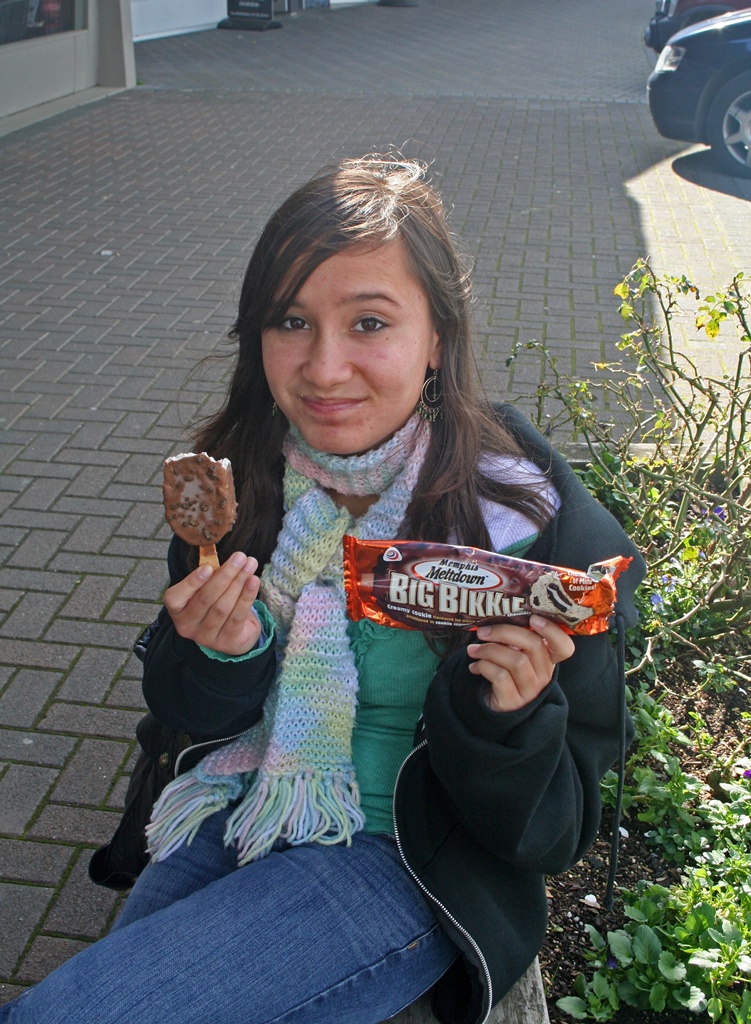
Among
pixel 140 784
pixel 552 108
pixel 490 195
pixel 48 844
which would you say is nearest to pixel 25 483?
pixel 48 844

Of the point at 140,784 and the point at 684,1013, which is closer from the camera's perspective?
the point at 684,1013

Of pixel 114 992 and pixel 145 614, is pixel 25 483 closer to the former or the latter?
pixel 145 614

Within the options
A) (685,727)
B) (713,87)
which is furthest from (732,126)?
(685,727)

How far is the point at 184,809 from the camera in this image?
2.14m

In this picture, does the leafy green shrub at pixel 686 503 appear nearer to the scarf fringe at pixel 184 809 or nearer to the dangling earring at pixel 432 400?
the dangling earring at pixel 432 400

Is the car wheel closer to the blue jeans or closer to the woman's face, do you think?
the woman's face

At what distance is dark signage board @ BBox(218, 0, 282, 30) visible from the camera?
56.9ft

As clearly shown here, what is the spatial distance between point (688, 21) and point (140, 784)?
1162 cm

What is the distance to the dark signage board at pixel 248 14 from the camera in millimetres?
17328

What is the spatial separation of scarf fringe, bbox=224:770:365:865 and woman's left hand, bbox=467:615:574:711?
0.47 meters

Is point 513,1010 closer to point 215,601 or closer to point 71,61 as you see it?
point 215,601

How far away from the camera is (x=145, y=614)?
3.88 m

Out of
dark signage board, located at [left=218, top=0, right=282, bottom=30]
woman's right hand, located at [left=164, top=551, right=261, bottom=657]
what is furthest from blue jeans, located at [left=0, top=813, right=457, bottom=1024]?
dark signage board, located at [left=218, top=0, right=282, bottom=30]

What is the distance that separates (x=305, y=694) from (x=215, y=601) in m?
0.37
